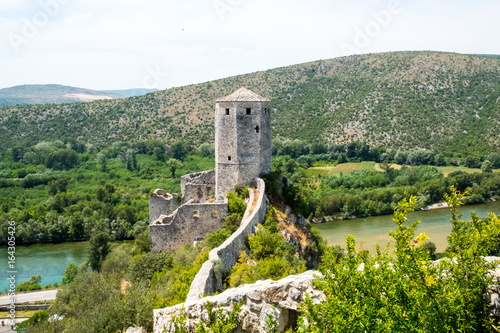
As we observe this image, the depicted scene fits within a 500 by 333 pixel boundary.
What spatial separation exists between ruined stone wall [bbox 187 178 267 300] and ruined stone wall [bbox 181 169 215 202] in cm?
394

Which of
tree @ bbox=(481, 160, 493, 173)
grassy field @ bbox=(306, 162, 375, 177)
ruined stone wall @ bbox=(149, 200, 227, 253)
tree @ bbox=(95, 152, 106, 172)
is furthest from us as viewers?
tree @ bbox=(95, 152, 106, 172)

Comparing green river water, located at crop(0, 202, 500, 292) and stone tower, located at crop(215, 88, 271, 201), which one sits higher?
stone tower, located at crop(215, 88, 271, 201)

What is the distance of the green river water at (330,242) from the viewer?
35281mm

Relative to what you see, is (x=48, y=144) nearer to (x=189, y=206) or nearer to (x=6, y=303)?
(x=6, y=303)

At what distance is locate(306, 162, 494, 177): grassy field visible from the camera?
62812 mm

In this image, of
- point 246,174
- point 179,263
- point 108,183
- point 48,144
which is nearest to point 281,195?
point 246,174

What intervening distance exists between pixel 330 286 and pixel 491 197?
53.2 metres

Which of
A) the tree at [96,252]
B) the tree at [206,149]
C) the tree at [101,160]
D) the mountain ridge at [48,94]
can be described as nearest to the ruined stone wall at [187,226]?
the tree at [96,252]

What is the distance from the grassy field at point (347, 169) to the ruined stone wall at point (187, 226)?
46.8 m

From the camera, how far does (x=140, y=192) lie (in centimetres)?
5853

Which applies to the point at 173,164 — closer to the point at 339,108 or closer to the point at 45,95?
the point at 339,108

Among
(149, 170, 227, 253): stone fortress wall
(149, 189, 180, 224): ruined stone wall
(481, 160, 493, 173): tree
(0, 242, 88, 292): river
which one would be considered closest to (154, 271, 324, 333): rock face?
(149, 170, 227, 253): stone fortress wall

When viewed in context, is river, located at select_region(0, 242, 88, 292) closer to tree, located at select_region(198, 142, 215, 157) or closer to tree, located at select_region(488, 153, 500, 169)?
tree, located at select_region(198, 142, 215, 157)

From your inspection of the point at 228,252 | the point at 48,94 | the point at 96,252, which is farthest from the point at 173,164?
the point at 48,94
